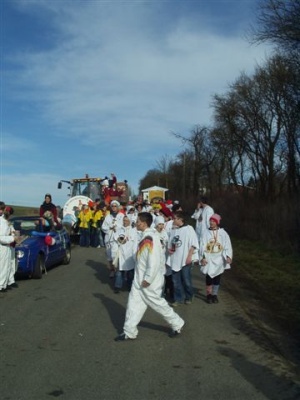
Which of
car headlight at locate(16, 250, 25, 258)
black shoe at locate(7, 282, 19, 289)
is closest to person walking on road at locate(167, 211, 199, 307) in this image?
black shoe at locate(7, 282, 19, 289)

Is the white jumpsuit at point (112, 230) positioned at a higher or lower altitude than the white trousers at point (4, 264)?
higher

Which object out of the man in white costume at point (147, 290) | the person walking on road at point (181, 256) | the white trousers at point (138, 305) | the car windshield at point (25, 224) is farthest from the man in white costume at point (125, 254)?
the car windshield at point (25, 224)

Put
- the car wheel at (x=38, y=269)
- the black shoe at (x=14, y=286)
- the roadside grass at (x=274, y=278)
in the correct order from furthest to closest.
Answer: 1. the car wheel at (x=38, y=269)
2. the black shoe at (x=14, y=286)
3. the roadside grass at (x=274, y=278)

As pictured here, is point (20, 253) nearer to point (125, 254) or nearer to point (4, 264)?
point (4, 264)

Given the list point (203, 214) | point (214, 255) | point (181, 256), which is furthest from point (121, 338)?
point (203, 214)

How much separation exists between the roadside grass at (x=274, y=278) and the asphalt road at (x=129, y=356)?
0.73m

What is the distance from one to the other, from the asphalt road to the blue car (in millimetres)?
2189

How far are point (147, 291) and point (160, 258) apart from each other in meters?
0.49

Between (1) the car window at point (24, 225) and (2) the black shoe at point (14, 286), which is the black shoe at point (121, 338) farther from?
(1) the car window at point (24, 225)

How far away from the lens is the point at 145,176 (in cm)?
10650

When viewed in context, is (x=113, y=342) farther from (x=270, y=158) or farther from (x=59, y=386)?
(x=270, y=158)

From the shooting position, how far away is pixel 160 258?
6922 millimetres

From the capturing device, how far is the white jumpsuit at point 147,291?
672 centimetres

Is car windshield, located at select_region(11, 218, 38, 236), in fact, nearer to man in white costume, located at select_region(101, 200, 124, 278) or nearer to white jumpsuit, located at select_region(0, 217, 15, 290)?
man in white costume, located at select_region(101, 200, 124, 278)
